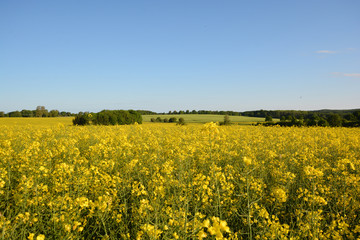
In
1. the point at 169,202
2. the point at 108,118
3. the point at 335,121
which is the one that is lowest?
the point at 169,202

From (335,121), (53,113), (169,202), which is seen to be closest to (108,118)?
(169,202)

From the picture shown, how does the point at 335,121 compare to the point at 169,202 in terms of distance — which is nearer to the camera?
the point at 169,202

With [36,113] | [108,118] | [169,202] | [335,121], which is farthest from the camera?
[36,113]

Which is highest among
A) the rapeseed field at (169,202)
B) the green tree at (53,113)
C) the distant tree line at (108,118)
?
the green tree at (53,113)

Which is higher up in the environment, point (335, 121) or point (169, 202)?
point (335, 121)

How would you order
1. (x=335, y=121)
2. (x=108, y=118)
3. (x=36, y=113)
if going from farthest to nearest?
1. (x=36, y=113)
2. (x=108, y=118)
3. (x=335, y=121)

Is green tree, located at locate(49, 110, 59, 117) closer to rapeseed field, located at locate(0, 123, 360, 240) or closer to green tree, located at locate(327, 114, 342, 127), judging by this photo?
rapeseed field, located at locate(0, 123, 360, 240)

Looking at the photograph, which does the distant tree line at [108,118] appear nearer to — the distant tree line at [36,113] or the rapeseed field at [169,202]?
the rapeseed field at [169,202]

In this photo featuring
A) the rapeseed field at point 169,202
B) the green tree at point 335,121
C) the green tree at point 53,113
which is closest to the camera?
the rapeseed field at point 169,202

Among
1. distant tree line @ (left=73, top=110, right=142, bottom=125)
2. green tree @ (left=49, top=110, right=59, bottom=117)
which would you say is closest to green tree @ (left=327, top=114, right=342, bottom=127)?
distant tree line @ (left=73, top=110, right=142, bottom=125)

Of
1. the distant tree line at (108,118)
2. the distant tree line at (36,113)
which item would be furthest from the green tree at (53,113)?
the distant tree line at (108,118)

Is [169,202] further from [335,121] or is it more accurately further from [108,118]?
[335,121]

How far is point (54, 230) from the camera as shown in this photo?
100 inches

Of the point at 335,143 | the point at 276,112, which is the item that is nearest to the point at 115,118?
the point at 335,143
